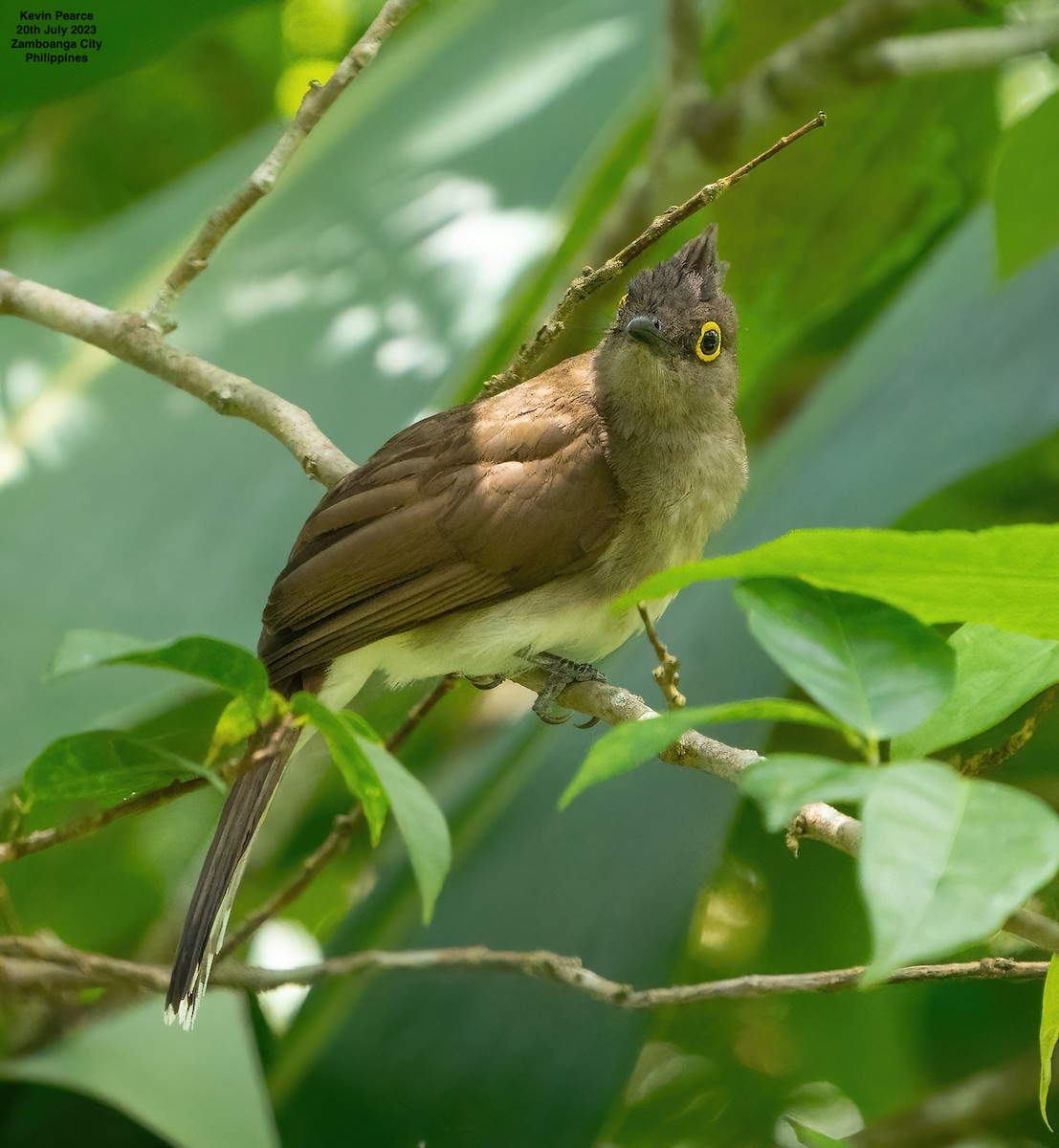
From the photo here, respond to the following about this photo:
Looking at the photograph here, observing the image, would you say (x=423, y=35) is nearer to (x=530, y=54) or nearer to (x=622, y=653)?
(x=530, y=54)

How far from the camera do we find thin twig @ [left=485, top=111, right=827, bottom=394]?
1.77 meters

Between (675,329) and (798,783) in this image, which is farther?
(675,329)

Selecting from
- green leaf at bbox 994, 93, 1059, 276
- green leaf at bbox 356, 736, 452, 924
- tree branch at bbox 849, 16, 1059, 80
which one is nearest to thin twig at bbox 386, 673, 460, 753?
green leaf at bbox 994, 93, 1059, 276

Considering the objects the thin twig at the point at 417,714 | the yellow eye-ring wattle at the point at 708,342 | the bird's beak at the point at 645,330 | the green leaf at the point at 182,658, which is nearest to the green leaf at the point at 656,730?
the green leaf at the point at 182,658

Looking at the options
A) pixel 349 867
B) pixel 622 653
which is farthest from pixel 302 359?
pixel 349 867

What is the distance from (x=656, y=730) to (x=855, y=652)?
17 cm

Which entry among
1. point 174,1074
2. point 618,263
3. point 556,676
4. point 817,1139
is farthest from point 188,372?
point 817,1139

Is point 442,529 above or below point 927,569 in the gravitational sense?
above

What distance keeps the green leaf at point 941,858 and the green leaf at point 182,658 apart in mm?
615

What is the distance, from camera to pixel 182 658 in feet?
3.85

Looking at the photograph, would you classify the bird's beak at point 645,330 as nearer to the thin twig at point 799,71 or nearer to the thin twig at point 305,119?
the thin twig at point 305,119

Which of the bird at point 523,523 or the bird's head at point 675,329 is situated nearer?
the bird at point 523,523

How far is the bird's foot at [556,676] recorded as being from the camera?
2.54m

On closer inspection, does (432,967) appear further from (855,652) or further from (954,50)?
(954,50)
